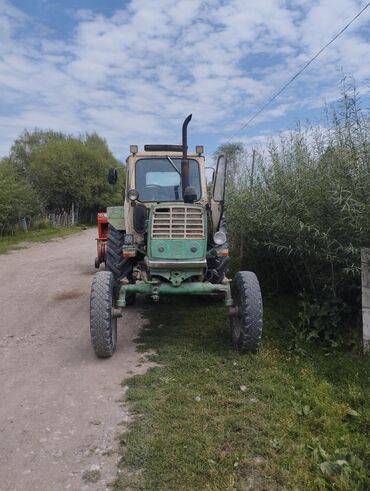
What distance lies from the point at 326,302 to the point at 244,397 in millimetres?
1637

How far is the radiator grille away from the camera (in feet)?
14.9

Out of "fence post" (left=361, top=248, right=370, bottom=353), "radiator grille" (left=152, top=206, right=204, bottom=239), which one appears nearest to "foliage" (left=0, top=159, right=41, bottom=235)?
"radiator grille" (left=152, top=206, right=204, bottom=239)

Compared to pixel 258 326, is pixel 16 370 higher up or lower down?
lower down

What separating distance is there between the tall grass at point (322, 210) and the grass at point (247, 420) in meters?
0.81

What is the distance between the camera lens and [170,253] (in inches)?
175

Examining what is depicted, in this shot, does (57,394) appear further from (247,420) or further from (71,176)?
(71,176)

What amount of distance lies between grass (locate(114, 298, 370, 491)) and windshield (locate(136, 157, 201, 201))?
1.95 meters

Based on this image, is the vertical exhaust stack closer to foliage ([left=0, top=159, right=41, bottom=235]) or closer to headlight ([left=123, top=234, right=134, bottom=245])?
headlight ([left=123, top=234, right=134, bottom=245])

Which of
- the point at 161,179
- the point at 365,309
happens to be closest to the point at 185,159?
the point at 161,179

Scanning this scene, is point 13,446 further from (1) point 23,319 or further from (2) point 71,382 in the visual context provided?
(1) point 23,319

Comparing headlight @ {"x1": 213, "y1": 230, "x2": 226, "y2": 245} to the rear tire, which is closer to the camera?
the rear tire

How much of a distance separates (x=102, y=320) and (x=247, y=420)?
173 centimetres

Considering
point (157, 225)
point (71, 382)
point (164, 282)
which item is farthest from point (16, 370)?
point (157, 225)

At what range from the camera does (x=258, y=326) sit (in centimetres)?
409
